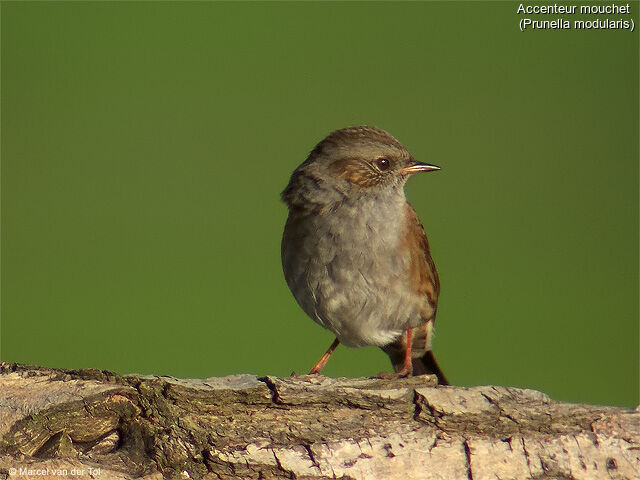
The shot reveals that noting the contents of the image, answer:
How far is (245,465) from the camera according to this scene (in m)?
4.18

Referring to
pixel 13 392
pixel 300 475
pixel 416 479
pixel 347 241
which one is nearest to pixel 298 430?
pixel 300 475

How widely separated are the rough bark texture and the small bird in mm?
1226

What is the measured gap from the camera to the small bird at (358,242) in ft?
18.9

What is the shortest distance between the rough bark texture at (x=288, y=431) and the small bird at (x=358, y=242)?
4.02 ft

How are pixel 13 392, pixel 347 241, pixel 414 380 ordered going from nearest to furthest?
pixel 13 392 < pixel 414 380 < pixel 347 241

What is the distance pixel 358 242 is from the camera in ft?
18.8

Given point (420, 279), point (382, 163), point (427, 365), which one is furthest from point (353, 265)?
point (427, 365)

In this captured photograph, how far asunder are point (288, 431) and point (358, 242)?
5.59 feet

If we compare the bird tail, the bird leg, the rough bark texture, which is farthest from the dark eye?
the rough bark texture

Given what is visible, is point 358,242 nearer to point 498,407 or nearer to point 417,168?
point 417,168

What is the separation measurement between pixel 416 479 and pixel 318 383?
2.08 ft

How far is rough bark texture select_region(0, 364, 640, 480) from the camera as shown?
4.13 m

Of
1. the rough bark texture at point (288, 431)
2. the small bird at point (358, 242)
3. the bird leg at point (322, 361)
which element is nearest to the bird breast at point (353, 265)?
the small bird at point (358, 242)

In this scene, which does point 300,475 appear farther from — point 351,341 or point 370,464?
point 351,341
